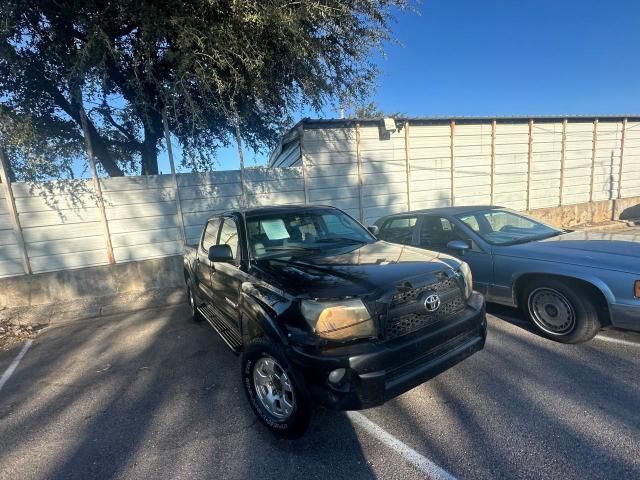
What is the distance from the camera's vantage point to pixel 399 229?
19.3 ft

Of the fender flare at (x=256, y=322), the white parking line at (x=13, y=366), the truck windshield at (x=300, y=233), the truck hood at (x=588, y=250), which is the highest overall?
the truck windshield at (x=300, y=233)

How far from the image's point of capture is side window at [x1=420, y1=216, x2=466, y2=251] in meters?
4.89

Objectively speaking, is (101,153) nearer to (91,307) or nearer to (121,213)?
(121,213)

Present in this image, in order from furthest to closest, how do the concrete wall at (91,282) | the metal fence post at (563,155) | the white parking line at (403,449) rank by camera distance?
the metal fence post at (563,155)
the concrete wall at (91,282)
the white parking line at (403,449)

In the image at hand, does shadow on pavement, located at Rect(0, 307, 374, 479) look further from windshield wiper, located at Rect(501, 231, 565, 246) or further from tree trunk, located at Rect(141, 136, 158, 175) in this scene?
tree trunk, located at Rect(141, 136, 158, 175)

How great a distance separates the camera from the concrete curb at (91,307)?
6070 millimetres

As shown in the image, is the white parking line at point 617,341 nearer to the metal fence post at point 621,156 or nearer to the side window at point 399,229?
the side window at point 399,229

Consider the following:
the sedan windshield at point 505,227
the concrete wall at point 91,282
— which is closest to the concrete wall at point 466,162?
the concrete wall at point 91,282

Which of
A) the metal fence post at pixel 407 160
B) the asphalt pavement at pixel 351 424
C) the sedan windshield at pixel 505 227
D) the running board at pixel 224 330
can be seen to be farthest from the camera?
the metal fence post at pixel 407 160

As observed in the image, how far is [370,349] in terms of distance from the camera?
2.30m

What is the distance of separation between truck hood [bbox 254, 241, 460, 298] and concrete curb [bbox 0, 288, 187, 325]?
177 inches

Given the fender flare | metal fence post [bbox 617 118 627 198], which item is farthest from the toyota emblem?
metal fence post [bbox 617 118 627 198]

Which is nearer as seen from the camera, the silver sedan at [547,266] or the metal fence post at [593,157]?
the silver sedan at [547,266]

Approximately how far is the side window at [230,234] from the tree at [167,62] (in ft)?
9.58
